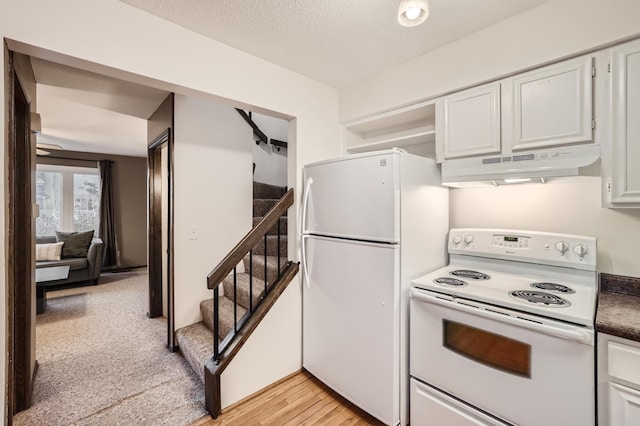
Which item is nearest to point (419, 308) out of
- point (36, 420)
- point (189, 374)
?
point (189, 374)

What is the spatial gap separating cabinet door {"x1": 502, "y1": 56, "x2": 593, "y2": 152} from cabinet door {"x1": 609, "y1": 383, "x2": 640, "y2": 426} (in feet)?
3.64

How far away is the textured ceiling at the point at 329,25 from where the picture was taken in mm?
1531

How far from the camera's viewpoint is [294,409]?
192 centimetres

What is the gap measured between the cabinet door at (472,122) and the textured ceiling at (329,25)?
15.5 inches

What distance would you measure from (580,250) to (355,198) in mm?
1285

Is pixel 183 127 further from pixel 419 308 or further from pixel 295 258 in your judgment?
pixel 419 308

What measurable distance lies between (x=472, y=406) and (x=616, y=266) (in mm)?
1099

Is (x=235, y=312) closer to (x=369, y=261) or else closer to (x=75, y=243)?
(x=369, y=261)

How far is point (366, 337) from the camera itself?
180 centimetres

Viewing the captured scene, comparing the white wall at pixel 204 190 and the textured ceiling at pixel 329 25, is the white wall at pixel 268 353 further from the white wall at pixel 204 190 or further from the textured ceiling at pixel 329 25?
the textured ceiling at pixel 329 25

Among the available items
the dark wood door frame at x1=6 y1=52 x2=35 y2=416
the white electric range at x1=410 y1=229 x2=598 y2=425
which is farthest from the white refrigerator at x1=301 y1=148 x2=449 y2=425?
the dark wood door frame at x1=6 y1=52 x2=35 y2=416

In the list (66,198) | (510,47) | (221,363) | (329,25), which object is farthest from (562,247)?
(66,198)

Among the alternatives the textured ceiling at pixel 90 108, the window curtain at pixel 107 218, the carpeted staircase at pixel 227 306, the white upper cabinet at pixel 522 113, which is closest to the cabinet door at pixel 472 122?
the white upper cabinet at pixel 522 113

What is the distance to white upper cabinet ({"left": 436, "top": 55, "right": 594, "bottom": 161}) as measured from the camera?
143 centimetres
